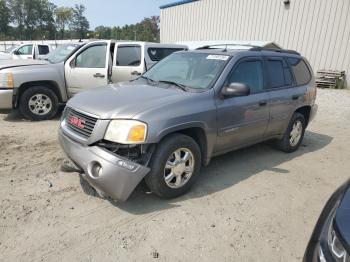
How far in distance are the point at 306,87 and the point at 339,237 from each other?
4.41 meters

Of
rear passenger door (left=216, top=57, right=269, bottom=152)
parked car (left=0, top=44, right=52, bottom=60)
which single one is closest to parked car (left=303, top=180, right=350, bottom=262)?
rear passenger door (left=216, top=57, right=269, bottom=152)

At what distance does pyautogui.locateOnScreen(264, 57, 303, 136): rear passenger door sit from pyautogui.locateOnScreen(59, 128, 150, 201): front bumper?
8.28 feet

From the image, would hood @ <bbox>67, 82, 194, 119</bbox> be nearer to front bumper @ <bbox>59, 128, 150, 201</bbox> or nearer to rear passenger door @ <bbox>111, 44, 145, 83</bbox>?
front bumper @ <bbox>59, 128, 150, 201</bbox>

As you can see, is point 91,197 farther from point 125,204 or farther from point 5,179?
point 5,179

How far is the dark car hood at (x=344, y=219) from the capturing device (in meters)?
1.70

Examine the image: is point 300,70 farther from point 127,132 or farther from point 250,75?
point 127,132

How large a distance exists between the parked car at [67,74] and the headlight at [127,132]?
428 cm

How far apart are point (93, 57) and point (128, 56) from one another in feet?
2.69

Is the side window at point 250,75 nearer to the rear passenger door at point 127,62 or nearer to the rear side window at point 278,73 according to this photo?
the rear side window at point 278,73

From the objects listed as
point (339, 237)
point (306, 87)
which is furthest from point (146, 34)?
point (339, 237)

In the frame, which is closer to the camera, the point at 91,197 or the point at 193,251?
the point at 193,251

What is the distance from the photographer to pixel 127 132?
10.8 ft

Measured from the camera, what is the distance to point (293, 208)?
383 cm

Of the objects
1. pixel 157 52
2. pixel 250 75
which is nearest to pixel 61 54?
pixel 157 52
